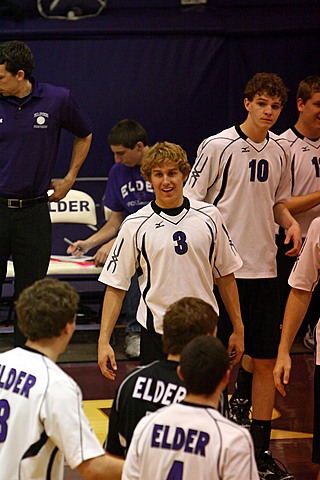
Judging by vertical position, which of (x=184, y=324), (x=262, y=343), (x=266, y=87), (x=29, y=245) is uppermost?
(x=266, y=87)

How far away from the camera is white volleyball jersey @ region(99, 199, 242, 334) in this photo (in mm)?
5297

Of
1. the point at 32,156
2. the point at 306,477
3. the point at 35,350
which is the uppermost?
the point at 32,156

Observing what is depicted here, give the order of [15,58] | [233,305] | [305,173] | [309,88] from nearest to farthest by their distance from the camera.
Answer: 1. [233,305]
2. [15,58]
3. [309,88]
4. [305,173]

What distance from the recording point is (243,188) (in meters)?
6.27

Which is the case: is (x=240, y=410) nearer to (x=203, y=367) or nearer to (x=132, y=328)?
(x=132, y=328)

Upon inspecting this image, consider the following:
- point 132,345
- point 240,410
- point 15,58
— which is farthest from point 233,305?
point 132,345

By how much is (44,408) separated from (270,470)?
2.71 meters

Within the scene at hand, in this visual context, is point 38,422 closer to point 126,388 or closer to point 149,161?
point 126,388

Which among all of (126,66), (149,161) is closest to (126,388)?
(149,161)

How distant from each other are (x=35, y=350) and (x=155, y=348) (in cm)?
169

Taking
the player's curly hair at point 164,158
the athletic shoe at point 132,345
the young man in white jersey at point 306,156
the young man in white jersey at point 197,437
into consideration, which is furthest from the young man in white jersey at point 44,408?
the athletic shoe at point 132,345

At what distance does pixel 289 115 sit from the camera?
451 inches

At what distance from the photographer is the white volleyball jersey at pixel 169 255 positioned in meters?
5.30

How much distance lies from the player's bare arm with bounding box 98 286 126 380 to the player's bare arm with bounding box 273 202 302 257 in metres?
1.26
